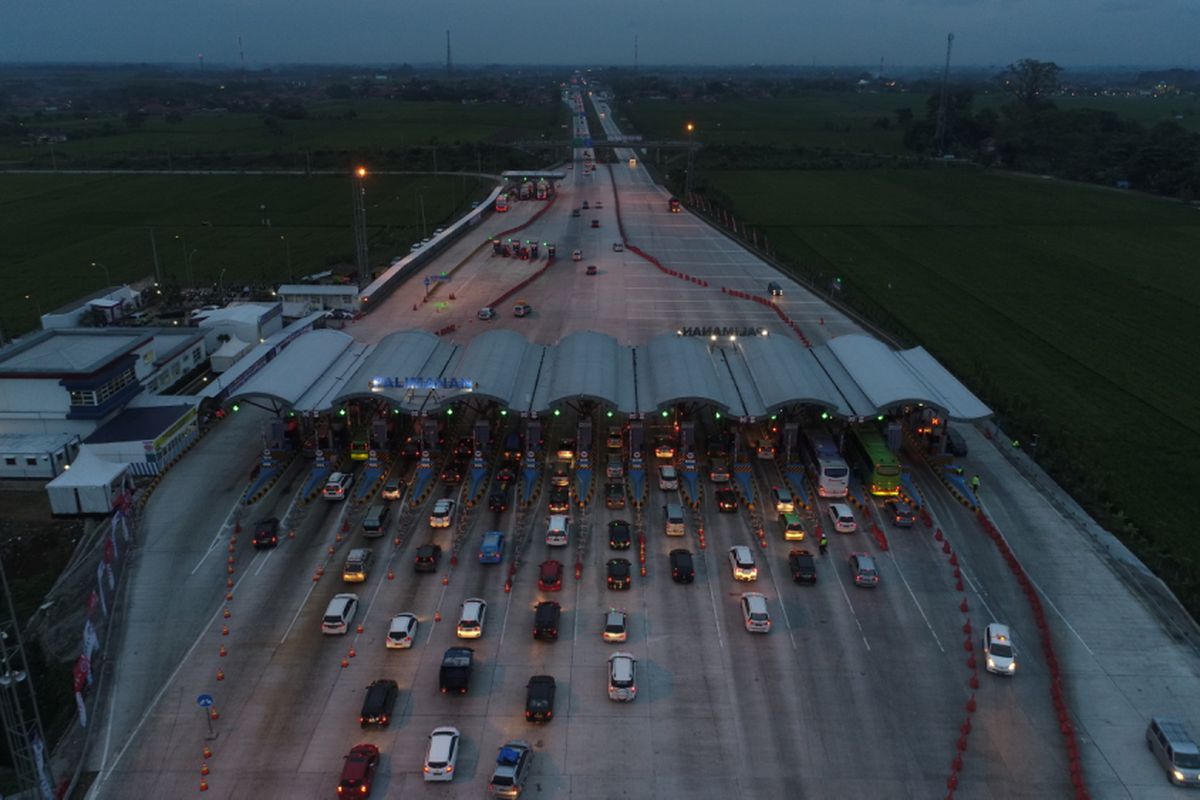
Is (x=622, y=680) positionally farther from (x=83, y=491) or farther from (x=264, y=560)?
(x=83, y=491)

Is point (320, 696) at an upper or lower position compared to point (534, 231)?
lower

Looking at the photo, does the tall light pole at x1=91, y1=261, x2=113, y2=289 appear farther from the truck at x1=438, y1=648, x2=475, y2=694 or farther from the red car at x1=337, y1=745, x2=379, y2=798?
the red car at x1=337, y1=745, x2=379, y2=798

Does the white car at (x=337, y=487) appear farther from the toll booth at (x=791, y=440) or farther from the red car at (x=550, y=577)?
the toll booth at (x=791, y=440)

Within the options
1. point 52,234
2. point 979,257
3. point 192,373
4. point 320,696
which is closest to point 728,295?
point 979,257

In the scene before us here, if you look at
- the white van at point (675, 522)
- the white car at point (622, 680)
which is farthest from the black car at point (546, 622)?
the white van at point (675, 522)

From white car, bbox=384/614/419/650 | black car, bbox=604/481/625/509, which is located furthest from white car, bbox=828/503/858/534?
white car, bbox=384/614/419/650

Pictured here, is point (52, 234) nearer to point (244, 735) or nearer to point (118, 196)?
point (118, 196)
